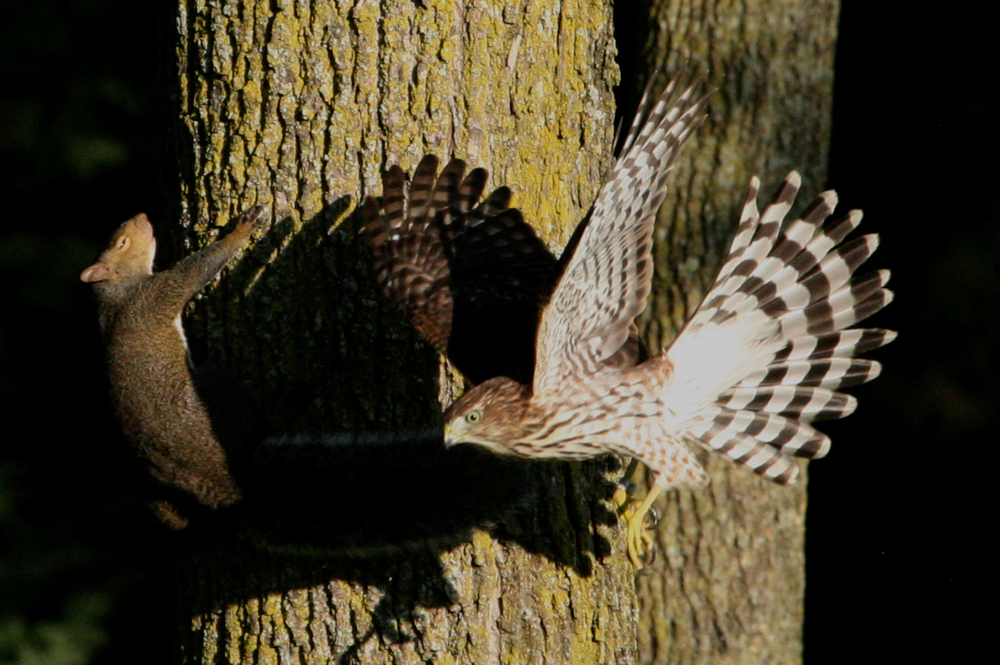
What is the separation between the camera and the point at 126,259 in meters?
3.65

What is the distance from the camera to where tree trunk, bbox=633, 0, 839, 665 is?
4992 mm

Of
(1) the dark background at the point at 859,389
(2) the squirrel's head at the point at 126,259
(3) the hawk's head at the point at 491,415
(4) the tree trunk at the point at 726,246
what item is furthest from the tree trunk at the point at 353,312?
(1) the dark background at the point at 859,389

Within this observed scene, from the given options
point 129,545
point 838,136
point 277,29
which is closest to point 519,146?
point 277,29

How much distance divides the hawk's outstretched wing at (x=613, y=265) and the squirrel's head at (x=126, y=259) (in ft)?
4.38

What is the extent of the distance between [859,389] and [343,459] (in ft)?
13.5

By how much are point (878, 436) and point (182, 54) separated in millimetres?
Result: 4872

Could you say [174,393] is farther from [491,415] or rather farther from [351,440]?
[491,415]

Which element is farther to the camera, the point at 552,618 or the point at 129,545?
the point at 129,545

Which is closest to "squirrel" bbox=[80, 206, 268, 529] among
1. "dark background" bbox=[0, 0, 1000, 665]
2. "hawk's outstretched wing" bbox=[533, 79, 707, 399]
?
"hawk's outstretched wing" bbox=[533, 79, 707, 399]

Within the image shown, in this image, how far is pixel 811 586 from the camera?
7336 millimetres

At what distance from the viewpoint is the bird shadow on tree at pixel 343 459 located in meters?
3.10

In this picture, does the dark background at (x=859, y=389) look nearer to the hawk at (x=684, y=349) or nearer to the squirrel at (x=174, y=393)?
the hawk at (x=684, y=349)

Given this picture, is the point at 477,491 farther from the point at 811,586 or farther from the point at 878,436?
the point at 811,586

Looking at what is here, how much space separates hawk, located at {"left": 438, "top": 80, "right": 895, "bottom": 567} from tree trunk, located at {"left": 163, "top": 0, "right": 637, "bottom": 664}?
22cm
